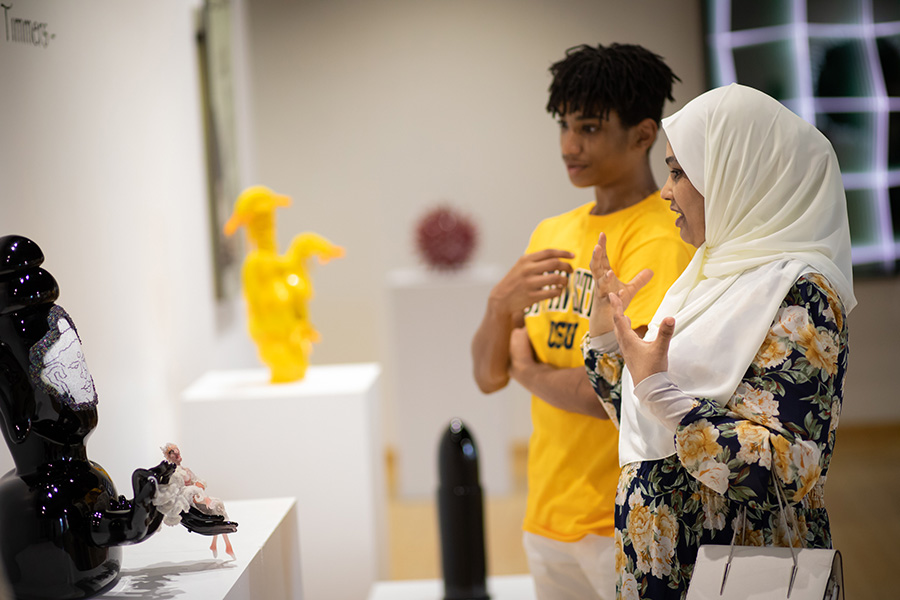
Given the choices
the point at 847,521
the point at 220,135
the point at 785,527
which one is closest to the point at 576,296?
the point at 785,527

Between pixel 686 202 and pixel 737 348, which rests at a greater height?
pixel 686 202

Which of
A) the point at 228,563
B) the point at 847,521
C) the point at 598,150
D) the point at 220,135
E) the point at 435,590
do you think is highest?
the point at 220,135

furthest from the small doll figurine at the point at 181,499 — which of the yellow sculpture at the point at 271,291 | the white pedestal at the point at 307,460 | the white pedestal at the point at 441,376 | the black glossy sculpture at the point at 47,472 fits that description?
the white pedestal at the point at 441,376

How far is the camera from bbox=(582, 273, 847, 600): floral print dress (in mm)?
1190

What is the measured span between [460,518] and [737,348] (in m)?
1.82

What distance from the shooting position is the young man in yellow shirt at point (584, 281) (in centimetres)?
163

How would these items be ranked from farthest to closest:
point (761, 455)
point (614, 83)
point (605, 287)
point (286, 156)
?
point (286, 156) < point (614, 83) < point (605, 287) < point (761, 455)

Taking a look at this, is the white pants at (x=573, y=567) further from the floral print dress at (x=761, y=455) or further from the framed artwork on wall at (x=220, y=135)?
the framed artwork on wall at (x=220, y=135)

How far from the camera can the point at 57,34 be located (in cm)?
203

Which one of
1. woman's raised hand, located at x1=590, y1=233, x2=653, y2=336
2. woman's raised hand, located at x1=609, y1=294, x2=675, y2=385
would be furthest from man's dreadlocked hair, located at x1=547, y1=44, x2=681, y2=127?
woman's raised hand, located at x1=609, y1=294, x2=675, y2=385

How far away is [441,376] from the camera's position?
4.70 metres

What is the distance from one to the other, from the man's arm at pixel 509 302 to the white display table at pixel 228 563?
496 mm

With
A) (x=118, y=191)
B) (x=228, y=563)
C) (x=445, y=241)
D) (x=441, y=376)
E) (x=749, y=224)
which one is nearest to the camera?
(x=749, y=224)

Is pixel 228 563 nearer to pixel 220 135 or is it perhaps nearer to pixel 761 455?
pixel 761 455
